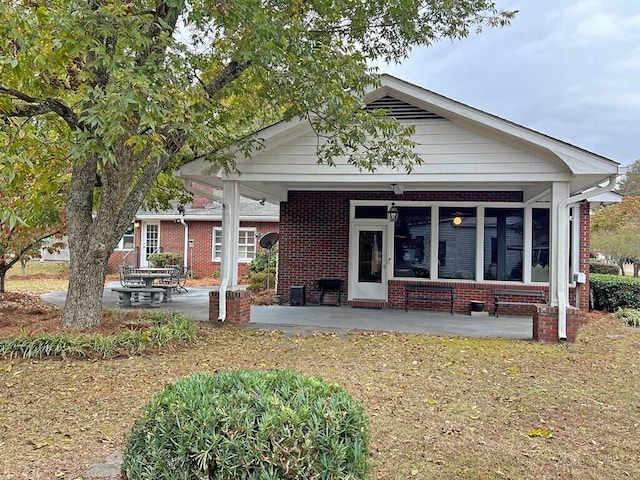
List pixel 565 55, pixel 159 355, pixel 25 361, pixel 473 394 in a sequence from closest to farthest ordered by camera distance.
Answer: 1. pixel 473 394
2. pixel 25 361
3. pixel 159 355
4. pixel 565 55

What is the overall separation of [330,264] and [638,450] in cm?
911

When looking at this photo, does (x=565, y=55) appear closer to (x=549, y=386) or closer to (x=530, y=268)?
(x=530, y=268)

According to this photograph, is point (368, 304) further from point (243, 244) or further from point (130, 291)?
point (243, 244)

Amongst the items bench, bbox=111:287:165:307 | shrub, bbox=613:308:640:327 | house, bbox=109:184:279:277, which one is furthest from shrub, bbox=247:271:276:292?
shrub, bbox=613:308:640:327

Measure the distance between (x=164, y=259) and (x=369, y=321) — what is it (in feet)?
42.2

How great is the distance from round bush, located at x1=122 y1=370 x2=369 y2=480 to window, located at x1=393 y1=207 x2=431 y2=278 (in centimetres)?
979

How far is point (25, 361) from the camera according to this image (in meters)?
6.20

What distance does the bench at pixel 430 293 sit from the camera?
1169 cm

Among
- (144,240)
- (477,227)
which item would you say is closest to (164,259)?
(144,240)

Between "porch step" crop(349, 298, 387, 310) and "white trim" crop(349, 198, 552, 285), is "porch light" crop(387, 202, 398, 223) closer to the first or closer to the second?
"white trim" crop(349, 198, 552, 285)

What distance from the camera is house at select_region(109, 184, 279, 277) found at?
68.0 feet

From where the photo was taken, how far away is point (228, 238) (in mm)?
8961

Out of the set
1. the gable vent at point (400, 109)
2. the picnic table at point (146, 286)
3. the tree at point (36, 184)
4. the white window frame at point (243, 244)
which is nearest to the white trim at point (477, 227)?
the gable vent at point (400, 109)

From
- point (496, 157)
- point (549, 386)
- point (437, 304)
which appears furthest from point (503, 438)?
point (437, 304)
